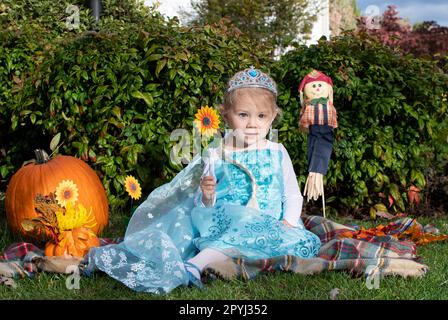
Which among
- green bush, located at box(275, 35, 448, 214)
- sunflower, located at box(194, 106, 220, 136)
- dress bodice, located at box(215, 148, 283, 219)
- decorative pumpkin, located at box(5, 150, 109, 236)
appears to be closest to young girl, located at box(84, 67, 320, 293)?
dress bodice, located at box(215, 148, 283, 219)

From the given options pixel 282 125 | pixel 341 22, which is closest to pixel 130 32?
pixel 282 125

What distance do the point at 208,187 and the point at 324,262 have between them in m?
0.78

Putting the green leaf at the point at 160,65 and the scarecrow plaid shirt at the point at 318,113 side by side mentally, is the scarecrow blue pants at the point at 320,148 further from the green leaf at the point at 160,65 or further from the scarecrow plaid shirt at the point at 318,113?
the green leaf at the point at 160,65

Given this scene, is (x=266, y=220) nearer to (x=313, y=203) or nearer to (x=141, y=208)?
(x=141, y=208)

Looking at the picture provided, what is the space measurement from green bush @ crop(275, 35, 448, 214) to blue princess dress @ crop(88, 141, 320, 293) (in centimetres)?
113

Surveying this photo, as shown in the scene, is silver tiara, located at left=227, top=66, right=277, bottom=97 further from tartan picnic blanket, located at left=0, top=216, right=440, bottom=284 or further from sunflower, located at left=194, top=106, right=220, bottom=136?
tartan picnic blanket, located at left=0, top=216, right=440, bottom=284

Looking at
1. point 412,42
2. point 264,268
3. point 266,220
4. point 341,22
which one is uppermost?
point 341,22

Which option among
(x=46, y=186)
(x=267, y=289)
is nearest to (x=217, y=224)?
(x=267, y=289)

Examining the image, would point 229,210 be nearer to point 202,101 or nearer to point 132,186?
point 132,186

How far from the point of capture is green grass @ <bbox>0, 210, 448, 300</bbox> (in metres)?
2.82

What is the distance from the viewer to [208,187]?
3477mm

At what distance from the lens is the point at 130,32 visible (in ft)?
15.9

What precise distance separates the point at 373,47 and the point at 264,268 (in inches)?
97.1

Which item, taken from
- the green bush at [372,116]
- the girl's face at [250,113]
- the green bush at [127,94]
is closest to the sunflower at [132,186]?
the green bush at [127,94]
